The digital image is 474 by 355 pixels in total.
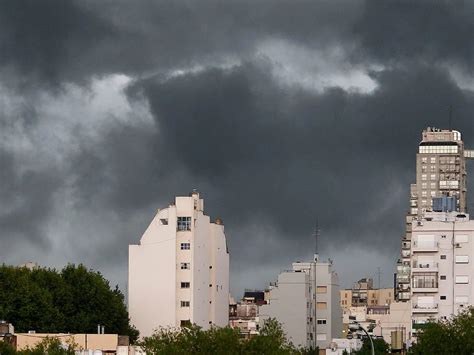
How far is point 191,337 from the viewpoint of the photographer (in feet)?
464

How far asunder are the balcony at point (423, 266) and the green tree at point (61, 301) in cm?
3022

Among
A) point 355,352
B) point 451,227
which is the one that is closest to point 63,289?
point 355,352

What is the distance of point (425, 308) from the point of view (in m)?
196

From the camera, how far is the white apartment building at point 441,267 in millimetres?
195750

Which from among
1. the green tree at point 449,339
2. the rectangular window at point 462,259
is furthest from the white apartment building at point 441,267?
the green tree at point 449,339

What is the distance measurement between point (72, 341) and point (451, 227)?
190 feet

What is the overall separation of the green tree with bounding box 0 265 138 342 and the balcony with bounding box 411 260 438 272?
30.2m

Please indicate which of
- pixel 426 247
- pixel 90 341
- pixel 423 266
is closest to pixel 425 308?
pixel 423 266

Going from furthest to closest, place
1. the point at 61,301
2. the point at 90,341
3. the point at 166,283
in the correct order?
the point at 166,283 → the point at 61,301 → the point at 90,341

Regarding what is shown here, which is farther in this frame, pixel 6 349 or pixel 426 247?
pixel 426 247

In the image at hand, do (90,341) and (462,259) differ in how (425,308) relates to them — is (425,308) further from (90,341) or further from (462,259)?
(90,341)

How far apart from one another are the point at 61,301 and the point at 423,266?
128 ft

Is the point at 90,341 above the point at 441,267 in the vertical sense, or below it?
below

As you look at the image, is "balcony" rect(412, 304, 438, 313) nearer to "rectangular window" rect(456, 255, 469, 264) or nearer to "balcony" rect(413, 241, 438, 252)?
"rectangular window" rect(456, 255, 469, 264)
